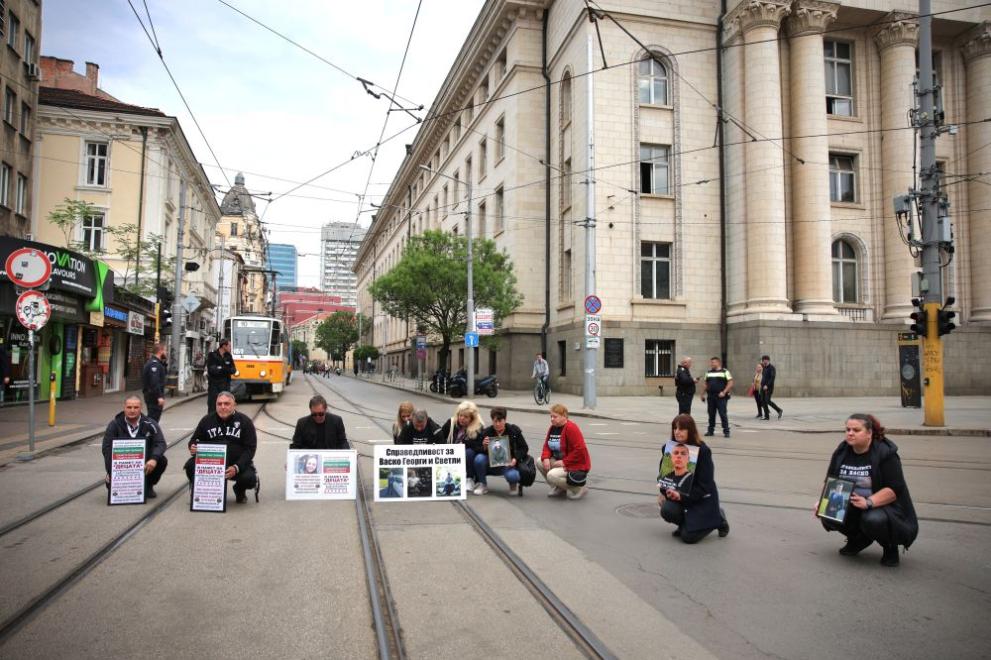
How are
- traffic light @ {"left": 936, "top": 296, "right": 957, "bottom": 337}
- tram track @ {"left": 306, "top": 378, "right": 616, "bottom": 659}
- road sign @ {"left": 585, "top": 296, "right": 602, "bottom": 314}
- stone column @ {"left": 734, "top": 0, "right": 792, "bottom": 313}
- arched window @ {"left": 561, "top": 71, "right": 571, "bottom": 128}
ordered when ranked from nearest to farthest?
tram track @ {"left": 306, "top": 378, "right": 616, "bottom": 659} → traffic light @ {"left": 936, "top": 296, "right": 957, "bottom": 337} → road sign @ {"left": 585, "top": 296, "right": 602, "bottom": 314} → stone column @ {"left": 734, "top": 0, "right": 792, "bottom": 313} → arched window @ {"left": 561, "top": 71, "right": 571, "bottom": 128}

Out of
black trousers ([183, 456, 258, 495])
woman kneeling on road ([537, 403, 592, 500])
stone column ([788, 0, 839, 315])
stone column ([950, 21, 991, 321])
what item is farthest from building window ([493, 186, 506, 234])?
black trousers ([183, 456, 258, 495])

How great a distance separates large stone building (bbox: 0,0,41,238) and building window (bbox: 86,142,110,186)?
4069mm

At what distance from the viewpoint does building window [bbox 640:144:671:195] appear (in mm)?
30625

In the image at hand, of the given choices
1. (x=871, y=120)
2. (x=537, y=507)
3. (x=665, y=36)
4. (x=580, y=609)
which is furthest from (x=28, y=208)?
(x=871, y=120)

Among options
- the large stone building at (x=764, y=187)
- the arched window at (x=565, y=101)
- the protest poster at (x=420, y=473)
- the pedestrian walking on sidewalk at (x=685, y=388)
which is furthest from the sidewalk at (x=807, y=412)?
the arched window at (x=565, y=101)

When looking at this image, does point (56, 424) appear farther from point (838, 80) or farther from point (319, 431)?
point (838, 80)

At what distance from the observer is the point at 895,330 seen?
1165 inches

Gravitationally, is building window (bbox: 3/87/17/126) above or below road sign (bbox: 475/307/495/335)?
above

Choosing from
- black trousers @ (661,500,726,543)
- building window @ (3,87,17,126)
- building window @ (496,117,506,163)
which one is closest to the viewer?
black trousers @ (661,500,726,543)

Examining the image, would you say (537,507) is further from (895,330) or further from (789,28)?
(789,28)

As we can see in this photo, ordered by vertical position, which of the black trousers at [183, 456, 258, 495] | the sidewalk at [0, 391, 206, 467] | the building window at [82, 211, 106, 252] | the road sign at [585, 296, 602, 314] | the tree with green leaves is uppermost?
the building window at [82, 211, 106, 252]

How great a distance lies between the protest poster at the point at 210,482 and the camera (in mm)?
7191

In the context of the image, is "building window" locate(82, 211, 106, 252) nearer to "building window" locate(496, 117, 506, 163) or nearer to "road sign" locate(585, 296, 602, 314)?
"building window" locate(496, 117, 506, 163)

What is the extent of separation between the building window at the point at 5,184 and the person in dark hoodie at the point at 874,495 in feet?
105
